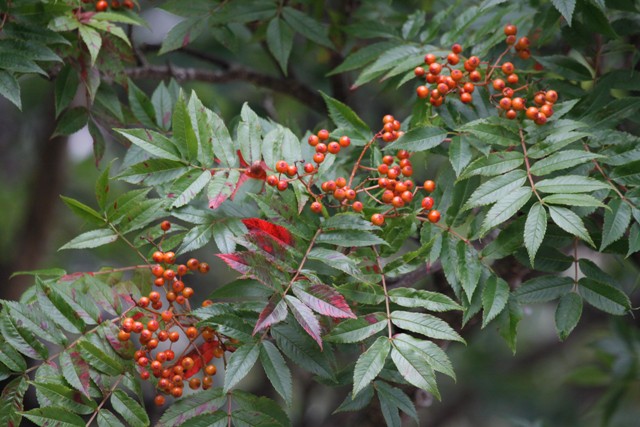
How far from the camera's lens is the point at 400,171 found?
118cm

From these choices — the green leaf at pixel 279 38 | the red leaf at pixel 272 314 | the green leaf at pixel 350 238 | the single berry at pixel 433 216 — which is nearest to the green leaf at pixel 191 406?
the red leaf at pixel 272 314

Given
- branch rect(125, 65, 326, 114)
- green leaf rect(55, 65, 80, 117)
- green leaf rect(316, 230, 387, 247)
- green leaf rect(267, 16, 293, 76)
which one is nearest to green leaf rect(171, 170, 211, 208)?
green leaf rect(316, 230, 387, 247)

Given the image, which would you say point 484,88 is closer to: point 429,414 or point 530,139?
point 530,139

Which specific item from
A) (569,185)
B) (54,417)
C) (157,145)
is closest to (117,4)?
(157,145)

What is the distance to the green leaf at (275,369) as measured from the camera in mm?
1050

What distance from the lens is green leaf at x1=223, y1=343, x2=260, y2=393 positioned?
100 cm

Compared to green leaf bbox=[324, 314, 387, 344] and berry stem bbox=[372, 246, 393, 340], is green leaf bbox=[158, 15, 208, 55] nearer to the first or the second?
berry stem bbox=[372, 246, 393, 340]

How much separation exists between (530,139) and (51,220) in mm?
1781

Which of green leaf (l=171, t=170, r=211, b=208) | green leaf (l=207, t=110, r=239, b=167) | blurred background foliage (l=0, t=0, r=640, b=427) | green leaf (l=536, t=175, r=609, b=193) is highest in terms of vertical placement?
green leaf (l=536, t=175, r=609, b=193)

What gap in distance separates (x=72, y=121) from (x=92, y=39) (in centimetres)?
24

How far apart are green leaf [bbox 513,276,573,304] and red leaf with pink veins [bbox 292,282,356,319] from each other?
0.31 m

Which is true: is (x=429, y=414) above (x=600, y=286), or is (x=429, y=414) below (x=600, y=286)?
below

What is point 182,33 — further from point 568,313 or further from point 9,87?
point 568,313

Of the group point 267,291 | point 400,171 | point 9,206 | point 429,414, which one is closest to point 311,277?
point 267,291
